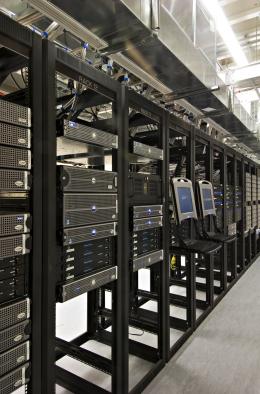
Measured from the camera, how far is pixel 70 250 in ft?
4.32

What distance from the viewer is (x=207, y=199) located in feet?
9.54

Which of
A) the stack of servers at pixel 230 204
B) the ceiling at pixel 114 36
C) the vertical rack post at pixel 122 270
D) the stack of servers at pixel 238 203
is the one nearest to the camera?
the ceiling at pixel 114 36

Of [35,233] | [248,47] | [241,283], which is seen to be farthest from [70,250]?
[248,47]

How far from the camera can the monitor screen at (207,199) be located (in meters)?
2.84

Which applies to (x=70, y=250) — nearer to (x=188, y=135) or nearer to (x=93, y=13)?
(x=93, y=13)

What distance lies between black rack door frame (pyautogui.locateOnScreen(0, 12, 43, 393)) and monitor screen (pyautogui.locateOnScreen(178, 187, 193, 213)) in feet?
4.74

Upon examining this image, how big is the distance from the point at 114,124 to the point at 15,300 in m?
1.07

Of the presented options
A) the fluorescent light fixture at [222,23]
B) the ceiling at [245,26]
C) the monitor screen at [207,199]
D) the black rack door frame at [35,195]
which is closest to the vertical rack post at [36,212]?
the black rack door frame at [35,195]

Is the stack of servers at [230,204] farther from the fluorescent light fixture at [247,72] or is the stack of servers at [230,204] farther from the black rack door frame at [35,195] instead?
the black rack door frame at [35,195]

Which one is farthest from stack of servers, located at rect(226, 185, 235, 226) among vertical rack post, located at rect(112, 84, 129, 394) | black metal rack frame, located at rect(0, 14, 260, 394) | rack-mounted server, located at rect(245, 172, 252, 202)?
vertical rack post, located at rect(112, 84, 129, 394)

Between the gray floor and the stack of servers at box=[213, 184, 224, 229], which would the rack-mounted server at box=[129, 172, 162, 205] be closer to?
the gray floor

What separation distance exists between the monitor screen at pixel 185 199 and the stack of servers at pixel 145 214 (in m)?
0.31

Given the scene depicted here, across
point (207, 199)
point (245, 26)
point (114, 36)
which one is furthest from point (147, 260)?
point (245, 26)

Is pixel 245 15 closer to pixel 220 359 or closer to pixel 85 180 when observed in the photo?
pixel 85 180
